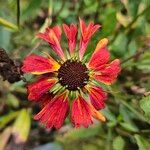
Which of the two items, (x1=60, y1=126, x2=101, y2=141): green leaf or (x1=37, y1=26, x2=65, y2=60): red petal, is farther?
(x1=60, y1=126, x2=101, y2=141): green leaf

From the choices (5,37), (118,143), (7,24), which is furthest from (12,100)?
(118,143)

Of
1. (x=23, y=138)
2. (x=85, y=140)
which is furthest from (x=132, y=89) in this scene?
(x=23, y=138)

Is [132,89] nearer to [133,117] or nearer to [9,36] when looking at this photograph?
[133,117]

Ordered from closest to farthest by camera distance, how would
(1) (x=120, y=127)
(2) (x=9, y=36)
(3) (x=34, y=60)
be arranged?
(3) (x=34, y=60) → (1) (x=120, y=127) → (2) (x=9, y=36)

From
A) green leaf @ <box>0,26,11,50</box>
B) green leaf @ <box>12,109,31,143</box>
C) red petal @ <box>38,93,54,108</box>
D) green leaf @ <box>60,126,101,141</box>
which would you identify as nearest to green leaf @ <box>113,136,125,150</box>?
green leaf @ <box>60,126,101,141</box>

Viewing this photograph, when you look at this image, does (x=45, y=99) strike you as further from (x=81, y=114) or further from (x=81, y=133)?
(x=81, y=133)

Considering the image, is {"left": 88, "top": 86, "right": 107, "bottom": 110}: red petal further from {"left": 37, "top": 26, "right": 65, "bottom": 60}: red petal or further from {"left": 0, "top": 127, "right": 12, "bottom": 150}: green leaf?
{"left": 0, "top": 127, "right": 12, "bottom": 150}: green leaf
